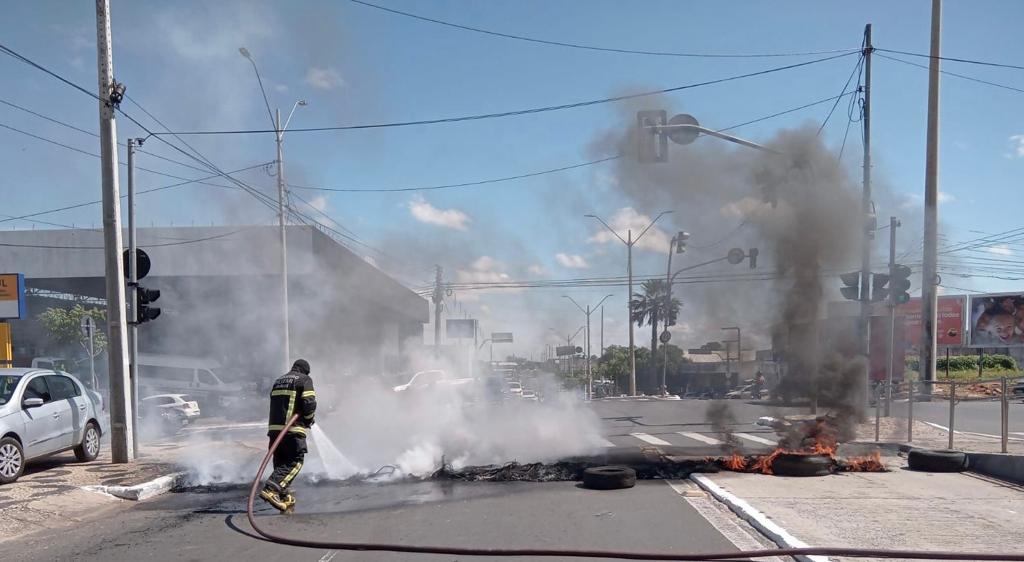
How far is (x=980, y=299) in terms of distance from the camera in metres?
48.5

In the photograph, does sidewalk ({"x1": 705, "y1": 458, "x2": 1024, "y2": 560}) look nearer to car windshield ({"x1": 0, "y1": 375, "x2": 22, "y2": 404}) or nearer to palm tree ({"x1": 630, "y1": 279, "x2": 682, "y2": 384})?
car windshield ({"x1": 0, "y1": 375, "x2": 22, "y2": 404})

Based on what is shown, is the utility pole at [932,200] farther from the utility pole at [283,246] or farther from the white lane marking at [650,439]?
the utility pole at [283,246]

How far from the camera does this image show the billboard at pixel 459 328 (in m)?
39.9

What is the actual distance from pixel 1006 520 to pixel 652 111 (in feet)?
→ 26.3

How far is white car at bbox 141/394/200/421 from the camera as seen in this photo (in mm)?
19922

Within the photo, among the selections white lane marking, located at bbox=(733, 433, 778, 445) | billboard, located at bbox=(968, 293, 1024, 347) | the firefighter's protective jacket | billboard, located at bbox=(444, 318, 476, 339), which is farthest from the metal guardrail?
billboard, located at bbox=(968, 293, 1024, 347)

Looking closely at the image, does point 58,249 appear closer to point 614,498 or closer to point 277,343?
point 277,343

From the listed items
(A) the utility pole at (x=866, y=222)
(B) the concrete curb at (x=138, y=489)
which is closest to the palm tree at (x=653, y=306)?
(A) the utility pole at (x=866, y=222)

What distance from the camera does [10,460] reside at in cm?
931

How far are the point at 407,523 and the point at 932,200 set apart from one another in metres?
15.1

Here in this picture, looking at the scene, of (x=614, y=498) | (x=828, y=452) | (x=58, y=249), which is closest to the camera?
(x=614, y=498)

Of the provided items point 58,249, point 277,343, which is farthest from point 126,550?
point 58,249

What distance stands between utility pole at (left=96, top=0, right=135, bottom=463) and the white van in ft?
47.0

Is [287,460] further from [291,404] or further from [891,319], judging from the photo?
[891,319]
